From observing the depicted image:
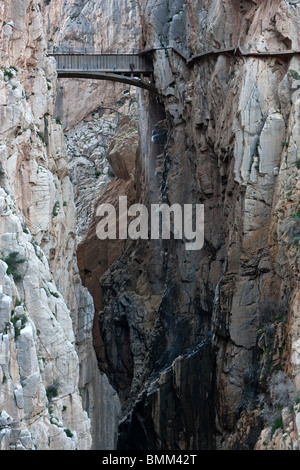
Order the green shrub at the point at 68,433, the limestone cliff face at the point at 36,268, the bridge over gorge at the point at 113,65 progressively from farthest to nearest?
the bridge over gorge at the point at 113,65 → the green shrub at the point at 68,433 → the limestone cliff face at the point at 36,268

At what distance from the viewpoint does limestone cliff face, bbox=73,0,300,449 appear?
49125 mm

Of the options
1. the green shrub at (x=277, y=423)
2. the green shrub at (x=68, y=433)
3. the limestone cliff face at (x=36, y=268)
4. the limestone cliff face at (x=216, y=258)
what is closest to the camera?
the limestone cliff face at (x=36, y=268)

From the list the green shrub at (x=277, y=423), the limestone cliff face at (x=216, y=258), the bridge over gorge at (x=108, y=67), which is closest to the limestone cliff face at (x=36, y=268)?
the limestone cliff face at (x=216, y=258)

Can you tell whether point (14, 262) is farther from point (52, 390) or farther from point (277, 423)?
point (277, 423)

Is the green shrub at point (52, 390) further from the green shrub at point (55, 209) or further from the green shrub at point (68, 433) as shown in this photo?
the green shrub at point (55, 209)

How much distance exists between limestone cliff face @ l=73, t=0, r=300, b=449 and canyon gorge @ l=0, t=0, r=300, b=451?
11 centimetres

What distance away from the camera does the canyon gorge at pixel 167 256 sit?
39.8 m

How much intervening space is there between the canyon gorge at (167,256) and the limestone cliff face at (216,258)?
0.36 feet

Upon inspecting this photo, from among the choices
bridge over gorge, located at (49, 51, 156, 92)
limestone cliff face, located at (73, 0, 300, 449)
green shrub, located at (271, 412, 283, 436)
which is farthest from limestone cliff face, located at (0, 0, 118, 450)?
bridge over gorge, located at (49, 51, 156, 92)

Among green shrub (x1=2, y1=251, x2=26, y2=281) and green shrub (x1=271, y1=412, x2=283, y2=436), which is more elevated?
green shrub (x1=2, y1=251, x2=26, y2=281)

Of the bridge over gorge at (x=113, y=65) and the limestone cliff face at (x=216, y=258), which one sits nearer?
the limestone cliff face at (x=216, y=258)

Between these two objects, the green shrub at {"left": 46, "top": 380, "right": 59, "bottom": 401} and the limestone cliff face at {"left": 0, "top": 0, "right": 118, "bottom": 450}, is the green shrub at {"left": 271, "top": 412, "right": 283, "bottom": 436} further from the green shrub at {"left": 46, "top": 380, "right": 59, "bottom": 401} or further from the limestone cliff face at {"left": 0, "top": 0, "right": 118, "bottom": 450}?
the green shrub at {"left": 46, "top": 380, "right": 59, "bottom": 401}

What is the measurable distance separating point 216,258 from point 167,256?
6.06 metres

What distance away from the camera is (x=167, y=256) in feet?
212
